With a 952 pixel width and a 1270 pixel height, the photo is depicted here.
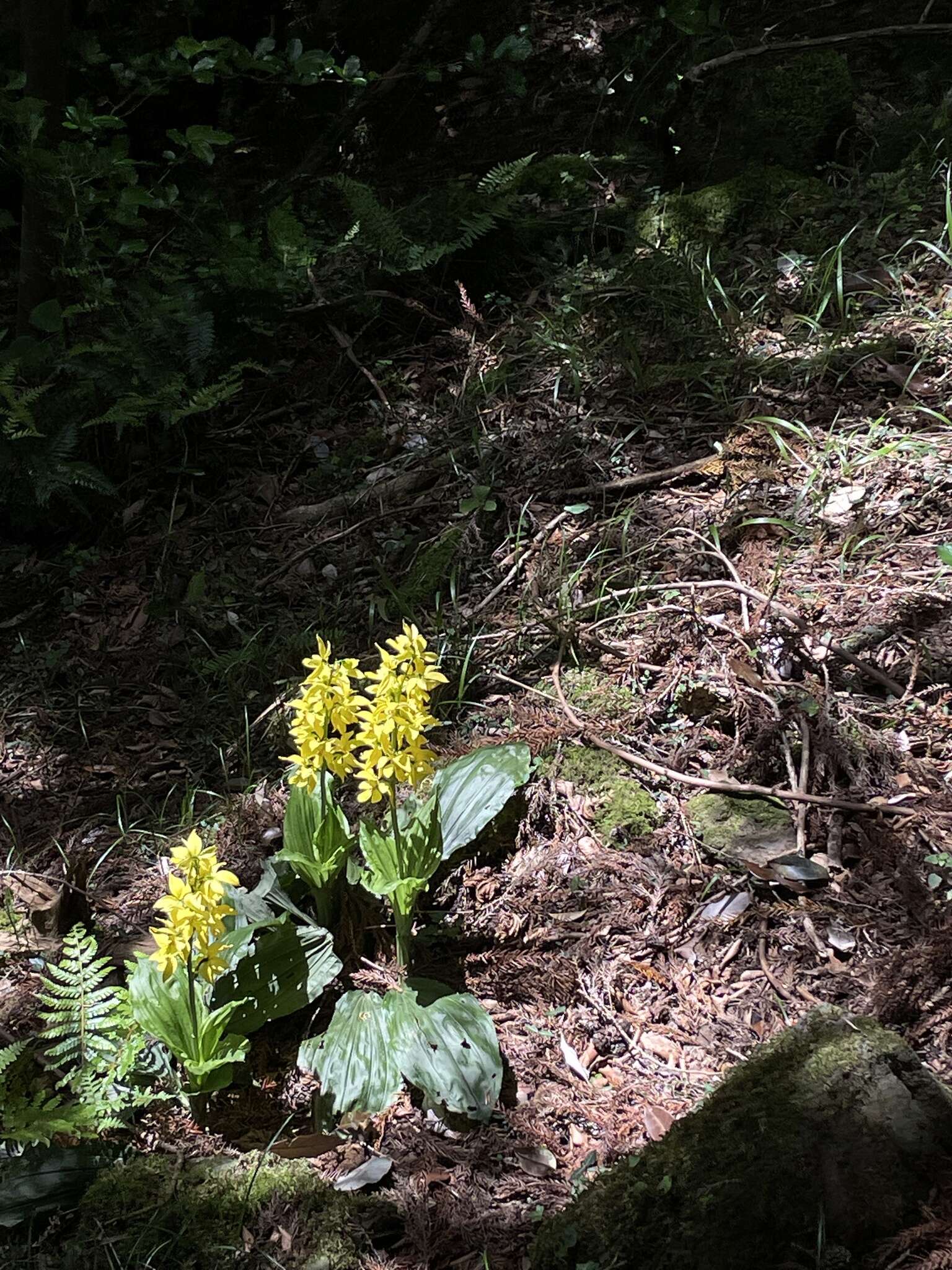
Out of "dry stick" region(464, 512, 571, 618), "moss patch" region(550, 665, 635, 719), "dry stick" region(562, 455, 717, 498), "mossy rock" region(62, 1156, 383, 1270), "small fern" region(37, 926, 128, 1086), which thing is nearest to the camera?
"mossy rock" region(62, 1156, 383, 1270)

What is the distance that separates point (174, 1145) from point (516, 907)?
3.21 feet

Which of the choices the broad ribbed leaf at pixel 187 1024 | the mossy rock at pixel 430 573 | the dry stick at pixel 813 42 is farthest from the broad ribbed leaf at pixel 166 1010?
→ the dry stick at pixel 813 42

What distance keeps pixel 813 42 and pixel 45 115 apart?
357 cm

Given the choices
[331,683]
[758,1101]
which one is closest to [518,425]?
[331,683]

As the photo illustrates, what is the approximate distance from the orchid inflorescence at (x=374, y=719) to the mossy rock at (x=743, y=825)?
819 millimetres

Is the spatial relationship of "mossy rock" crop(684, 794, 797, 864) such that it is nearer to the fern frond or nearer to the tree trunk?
the fern frond

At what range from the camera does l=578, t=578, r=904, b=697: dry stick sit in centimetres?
271

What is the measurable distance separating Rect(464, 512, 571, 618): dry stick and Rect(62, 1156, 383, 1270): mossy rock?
1836mm

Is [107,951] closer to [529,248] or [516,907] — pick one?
[516,907]

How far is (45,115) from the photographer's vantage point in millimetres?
3986

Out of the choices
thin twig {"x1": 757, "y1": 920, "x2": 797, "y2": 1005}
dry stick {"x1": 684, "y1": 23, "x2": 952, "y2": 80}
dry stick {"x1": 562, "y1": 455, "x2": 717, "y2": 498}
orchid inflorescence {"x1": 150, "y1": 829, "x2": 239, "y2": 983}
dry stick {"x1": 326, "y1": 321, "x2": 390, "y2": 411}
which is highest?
dry stick {"x1": 684, "y1": 23, "x2": 952, "y2": 80}

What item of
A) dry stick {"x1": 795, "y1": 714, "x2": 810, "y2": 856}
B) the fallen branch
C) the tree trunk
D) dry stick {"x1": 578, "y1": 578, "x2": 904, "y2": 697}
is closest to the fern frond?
the fallen branch

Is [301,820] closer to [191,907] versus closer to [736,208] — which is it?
[191,907]

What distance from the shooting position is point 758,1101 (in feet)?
5.78
